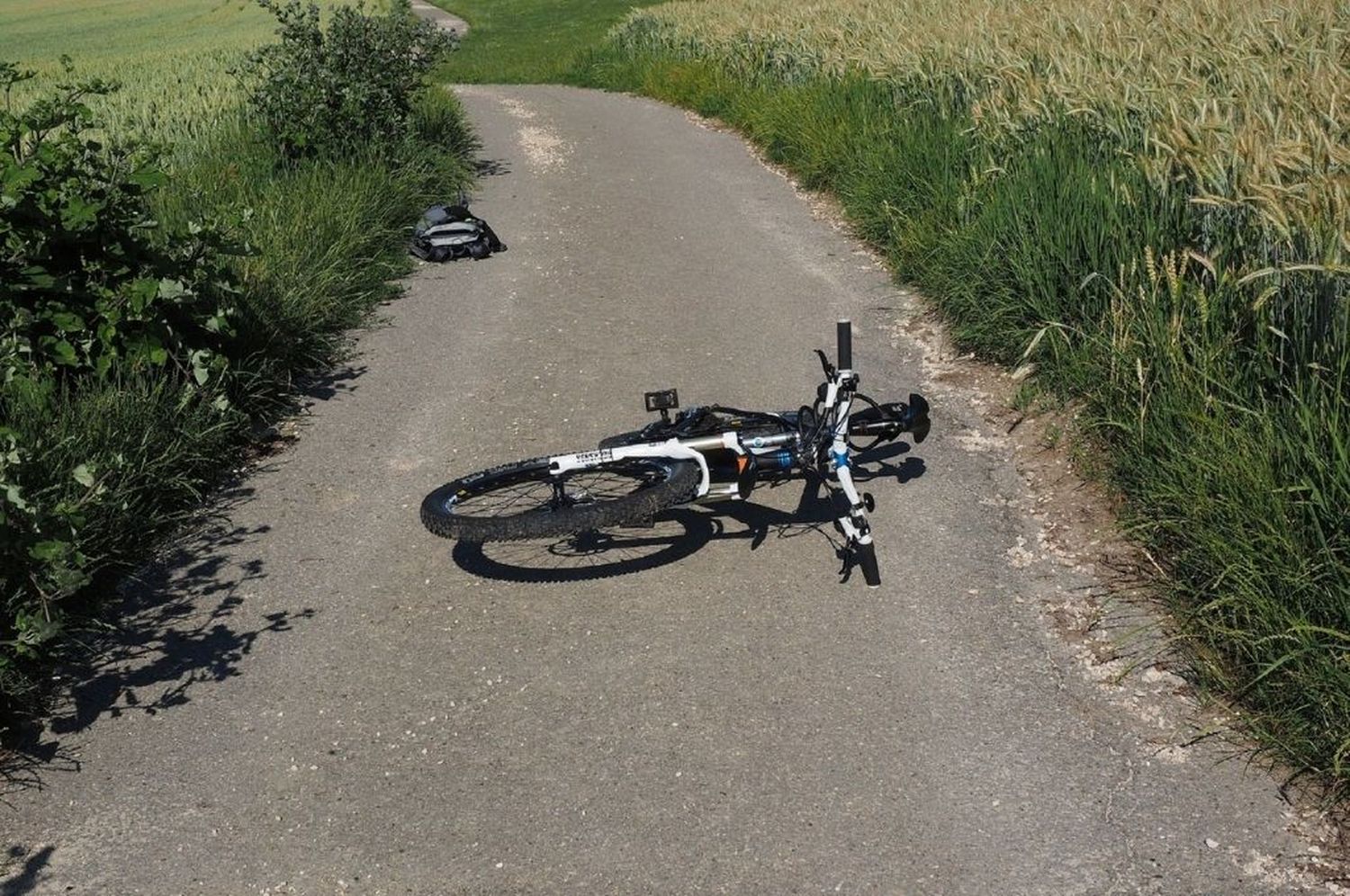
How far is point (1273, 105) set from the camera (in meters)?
8.05

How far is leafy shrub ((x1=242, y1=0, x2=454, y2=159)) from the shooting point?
13336mm

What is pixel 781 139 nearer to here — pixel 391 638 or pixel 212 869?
pixel 391 638

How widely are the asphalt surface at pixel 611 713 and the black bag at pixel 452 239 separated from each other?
4.23 metres

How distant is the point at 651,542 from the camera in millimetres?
6281

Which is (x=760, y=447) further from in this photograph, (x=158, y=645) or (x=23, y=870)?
(x=23, y=870)

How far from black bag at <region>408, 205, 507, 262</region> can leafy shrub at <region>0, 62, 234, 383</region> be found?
425 cm

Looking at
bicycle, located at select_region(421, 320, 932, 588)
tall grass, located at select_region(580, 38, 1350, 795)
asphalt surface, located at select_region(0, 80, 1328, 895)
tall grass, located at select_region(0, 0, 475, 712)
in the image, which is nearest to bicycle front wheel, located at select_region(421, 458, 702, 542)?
bicycle, located at select_region(421, 320, 932, 588)

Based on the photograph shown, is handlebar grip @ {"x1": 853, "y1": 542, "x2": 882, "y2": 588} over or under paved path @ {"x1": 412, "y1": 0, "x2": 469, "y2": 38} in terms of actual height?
under

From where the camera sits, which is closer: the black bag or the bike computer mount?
the bike computer mount

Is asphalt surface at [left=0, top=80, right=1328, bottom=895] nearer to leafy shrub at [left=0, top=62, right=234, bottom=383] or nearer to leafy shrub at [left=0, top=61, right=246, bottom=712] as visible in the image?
leafy shrub at [left=0, top=61, right=246, bottom=712]

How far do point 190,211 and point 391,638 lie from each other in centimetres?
602

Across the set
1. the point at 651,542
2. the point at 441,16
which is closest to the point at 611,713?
the point at 651,542

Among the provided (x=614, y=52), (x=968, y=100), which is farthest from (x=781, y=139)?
(x=614, y=52)

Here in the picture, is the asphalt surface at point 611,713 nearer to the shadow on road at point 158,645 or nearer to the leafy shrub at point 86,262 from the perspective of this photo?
the shadow on road at point 158,645
